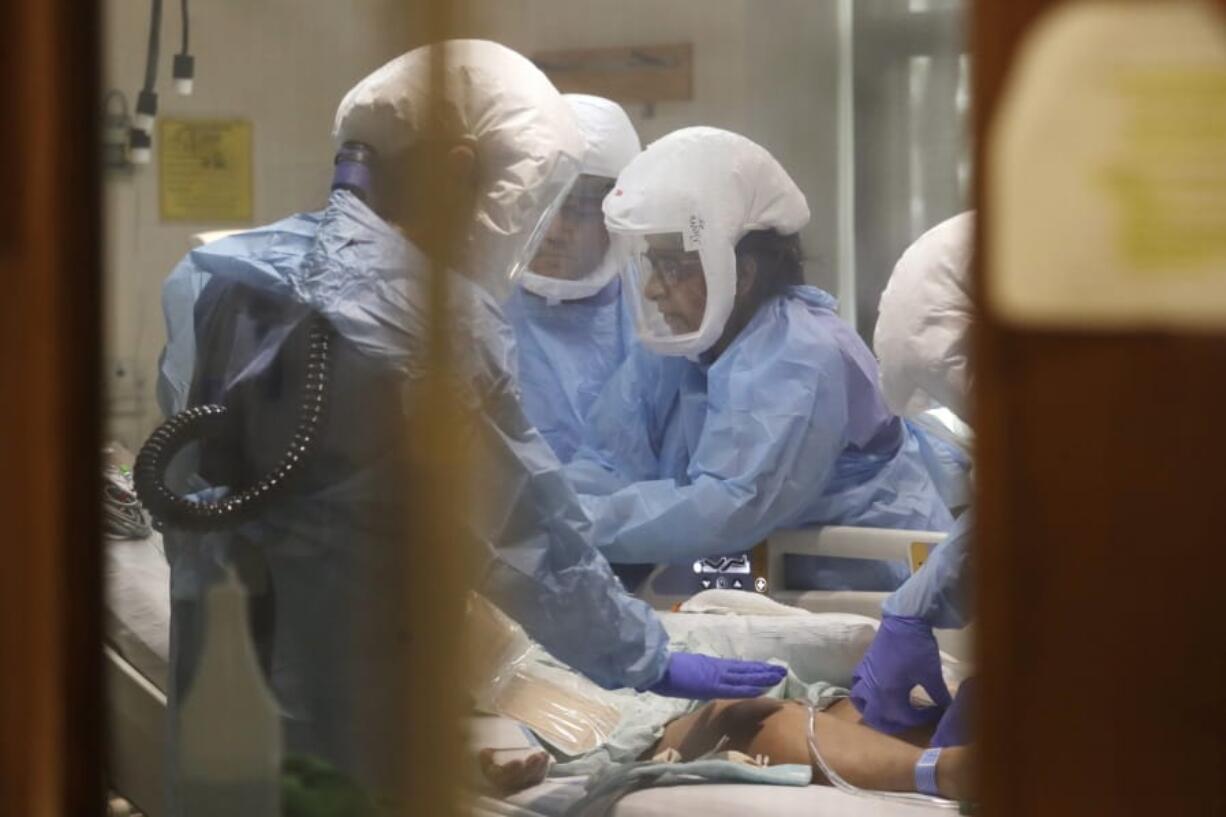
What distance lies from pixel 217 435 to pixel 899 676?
35.2 inches

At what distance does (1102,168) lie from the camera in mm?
512

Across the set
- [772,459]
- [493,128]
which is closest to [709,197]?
[772,459]

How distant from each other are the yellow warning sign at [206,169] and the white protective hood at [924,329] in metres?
0.70

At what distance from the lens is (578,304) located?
197 centimetres

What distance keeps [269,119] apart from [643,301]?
32.5 inches

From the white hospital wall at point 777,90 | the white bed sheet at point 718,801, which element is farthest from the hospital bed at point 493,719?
the white hospital wall at point 777,90

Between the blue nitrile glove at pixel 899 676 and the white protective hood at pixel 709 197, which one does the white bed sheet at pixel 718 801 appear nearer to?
the blue nitrile glove at pixel 899 676

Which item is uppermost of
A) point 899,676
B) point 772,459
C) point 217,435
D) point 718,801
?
point 217,435

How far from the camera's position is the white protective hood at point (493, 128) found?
91 centimetres

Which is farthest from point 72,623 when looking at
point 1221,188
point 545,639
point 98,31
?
point 545,639

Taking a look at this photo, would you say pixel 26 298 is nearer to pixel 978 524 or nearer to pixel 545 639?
pixel 978 524


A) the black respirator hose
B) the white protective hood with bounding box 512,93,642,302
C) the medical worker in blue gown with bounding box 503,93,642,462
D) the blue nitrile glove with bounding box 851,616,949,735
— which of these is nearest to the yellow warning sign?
the black respirator hose

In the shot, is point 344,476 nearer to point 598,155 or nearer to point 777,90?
point 598,155

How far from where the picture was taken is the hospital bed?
89 centimetres
